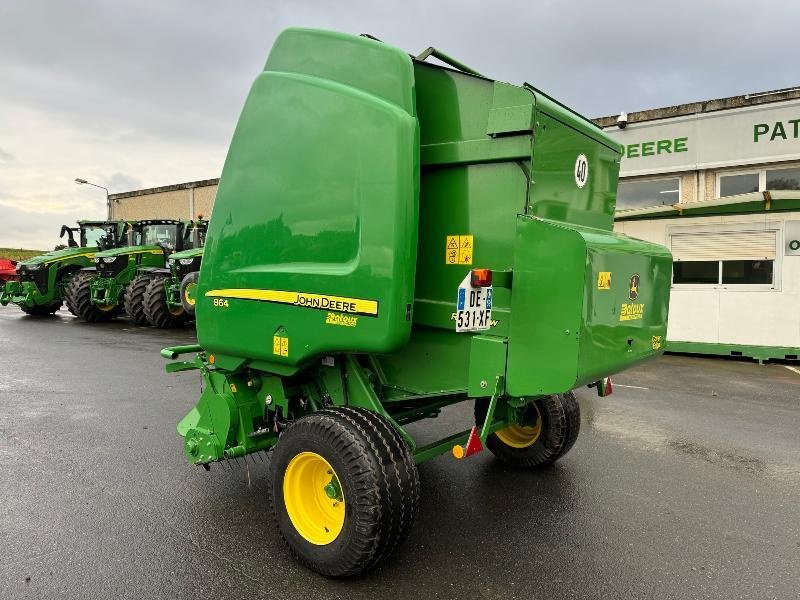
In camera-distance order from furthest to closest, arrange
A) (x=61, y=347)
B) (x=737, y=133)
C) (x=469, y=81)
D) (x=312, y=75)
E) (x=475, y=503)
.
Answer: (x=737, y=133), (x=61, y=347), (x=475, y=503), (x=312, y=75), (x=469, y=81)

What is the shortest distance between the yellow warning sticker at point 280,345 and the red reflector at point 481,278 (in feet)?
3.69

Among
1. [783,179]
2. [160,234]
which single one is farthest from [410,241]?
[160,234]

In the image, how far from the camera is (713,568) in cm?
306

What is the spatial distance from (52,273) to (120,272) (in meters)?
2.98

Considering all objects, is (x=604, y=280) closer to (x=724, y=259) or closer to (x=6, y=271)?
(x=724, y=259)

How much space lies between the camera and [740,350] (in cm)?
1023

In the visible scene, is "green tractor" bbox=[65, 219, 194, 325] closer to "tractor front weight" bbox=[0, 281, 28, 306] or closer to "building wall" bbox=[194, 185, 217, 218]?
"tractor front weight" bbox=[0, 281, 28, 306]

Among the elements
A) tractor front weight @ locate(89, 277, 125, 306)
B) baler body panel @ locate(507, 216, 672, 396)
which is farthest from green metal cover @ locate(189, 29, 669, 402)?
tractor front weight @ locate(89, 277, 125, 306)

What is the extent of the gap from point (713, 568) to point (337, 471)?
2106 millimetres

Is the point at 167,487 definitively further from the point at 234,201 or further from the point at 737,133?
the point at 737,133

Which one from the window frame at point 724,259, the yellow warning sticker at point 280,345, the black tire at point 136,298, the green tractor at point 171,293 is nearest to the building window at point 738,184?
the window frame at point 724,259

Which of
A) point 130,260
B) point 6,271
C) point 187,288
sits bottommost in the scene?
point 187,288

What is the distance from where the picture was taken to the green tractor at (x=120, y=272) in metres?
15.0

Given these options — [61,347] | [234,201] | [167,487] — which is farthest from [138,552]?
[61,347]
